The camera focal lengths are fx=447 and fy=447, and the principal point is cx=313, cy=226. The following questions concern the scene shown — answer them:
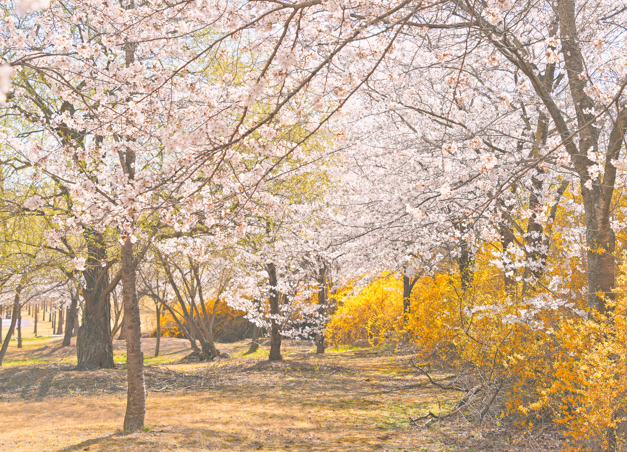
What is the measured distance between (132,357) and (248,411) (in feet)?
7.78

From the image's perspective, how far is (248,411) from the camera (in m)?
7.38

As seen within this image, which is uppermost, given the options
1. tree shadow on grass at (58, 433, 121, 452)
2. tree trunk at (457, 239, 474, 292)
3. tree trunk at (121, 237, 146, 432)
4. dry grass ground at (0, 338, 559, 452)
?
tree trunk at (457, 239, 474, 292)

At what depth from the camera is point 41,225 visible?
579 inches

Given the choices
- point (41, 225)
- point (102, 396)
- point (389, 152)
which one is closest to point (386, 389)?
point (389, 152)

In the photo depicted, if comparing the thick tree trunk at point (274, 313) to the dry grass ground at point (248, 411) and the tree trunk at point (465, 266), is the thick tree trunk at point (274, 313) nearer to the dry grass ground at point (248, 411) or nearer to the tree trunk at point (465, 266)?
the dry grass ground at point (248, 411)

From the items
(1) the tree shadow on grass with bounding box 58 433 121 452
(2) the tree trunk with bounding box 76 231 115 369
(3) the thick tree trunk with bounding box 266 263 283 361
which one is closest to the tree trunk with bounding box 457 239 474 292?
(3) the thick tree trunk with bounding box 266 263 283 361

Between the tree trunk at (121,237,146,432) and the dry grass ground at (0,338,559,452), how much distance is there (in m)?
0.26

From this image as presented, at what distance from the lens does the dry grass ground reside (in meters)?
5.23

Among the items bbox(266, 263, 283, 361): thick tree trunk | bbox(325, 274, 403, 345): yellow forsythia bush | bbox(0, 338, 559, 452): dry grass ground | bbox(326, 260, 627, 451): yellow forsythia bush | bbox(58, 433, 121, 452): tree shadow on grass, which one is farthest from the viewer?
bbox(325, 274, 403, 345): yellow forsythia bush

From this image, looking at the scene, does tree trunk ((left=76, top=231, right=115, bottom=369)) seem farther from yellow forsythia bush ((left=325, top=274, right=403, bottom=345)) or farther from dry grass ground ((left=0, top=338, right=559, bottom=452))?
yellow forsythia bush ((left=325, top=274, right=403, bottom=345))

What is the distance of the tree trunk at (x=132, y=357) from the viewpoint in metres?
5.88

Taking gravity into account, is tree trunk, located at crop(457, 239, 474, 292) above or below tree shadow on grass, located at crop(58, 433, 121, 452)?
above

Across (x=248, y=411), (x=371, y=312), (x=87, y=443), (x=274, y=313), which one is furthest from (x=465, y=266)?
(x=87, y=443)

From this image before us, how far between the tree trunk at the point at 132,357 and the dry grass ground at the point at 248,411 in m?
0.26
